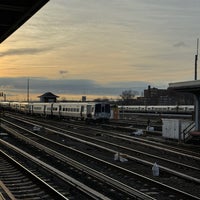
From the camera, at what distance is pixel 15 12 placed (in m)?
10.4

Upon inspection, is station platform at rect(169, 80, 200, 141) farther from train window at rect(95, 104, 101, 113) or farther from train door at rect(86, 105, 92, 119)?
train door at rect(86, 105, 92, 119)

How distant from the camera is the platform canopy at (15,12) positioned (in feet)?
30.3

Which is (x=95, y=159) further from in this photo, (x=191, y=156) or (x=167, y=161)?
(x=191, y=156)

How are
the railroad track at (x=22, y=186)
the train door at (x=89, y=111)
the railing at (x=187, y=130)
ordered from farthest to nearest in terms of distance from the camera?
1. the train door at (x=89, y=111)
2. the railing at (x=187, y=130)
3. the railroad track at (x=22, y=186)

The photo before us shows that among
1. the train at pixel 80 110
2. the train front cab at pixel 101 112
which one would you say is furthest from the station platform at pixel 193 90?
the train at pixel 80 110

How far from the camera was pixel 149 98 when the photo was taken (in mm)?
142500

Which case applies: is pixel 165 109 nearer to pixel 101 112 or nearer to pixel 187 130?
pixel 101 112

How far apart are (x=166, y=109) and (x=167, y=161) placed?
2333 inches

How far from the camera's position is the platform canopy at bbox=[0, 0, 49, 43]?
30.3 ft

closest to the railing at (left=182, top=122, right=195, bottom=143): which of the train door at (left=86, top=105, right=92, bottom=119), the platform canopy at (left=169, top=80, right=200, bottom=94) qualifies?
the platform canopy at (left=169, top=80, right=200, bottom=94)

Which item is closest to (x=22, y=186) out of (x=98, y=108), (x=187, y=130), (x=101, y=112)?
(x=187, y=130)

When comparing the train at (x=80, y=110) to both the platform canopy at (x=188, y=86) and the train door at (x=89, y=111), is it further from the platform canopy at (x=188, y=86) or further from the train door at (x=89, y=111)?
the platform canopy at (x=188, y=86)

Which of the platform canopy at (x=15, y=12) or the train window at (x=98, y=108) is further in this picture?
the train window at (x=98, y=108)

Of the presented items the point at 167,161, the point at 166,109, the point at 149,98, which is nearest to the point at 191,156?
the point at 167,161
